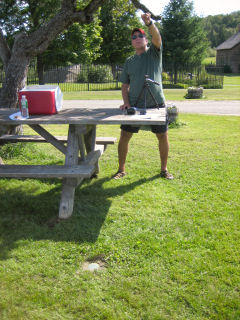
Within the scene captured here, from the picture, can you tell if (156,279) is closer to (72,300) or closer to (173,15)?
(72,300)

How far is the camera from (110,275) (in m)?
2.43

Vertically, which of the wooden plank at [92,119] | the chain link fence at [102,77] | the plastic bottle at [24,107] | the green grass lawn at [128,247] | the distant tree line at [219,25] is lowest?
the green grass lawn at [128,247]

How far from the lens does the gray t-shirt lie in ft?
12.9

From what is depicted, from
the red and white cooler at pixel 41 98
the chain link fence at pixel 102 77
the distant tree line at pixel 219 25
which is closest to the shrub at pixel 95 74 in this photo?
the chain link fence at pixel 102 77

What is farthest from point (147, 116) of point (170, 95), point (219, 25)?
point (219, 25)

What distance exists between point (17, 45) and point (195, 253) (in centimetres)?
413

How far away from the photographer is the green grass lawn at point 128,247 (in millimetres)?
2127

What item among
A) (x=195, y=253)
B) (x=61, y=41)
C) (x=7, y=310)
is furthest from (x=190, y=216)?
(x=61, y=41)

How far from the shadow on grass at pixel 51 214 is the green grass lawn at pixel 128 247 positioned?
1 cm

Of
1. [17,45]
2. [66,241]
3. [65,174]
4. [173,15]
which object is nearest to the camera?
[66,241]

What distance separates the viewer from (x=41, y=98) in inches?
134

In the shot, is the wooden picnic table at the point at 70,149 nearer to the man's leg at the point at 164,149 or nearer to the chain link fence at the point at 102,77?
the man's leg at the point at 164,149

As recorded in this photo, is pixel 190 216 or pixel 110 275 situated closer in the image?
pixel 110 275

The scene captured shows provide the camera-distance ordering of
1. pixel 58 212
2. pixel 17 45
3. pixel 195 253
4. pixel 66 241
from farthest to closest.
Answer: pixel 17 45
pixel 58 212
pixel 66 241
pixel 195 253
